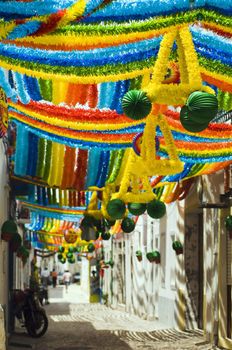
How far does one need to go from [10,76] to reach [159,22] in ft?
8.73

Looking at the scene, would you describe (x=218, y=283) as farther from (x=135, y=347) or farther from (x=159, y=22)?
(x=159, y=22)

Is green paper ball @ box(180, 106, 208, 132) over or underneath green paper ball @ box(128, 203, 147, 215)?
over

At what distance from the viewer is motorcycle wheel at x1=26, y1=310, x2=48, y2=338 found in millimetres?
15602

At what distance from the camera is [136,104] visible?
4.13 meters

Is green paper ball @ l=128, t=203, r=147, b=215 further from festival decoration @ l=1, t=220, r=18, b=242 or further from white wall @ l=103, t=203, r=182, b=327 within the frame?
white wall @ l=103, t=203, r=182, b=327

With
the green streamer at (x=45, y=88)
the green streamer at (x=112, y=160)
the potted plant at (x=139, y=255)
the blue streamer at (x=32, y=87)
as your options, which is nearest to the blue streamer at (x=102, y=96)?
the green streamer at (x=45, y=88)

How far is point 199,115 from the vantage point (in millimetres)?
3945

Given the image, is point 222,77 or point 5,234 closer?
point 222,77

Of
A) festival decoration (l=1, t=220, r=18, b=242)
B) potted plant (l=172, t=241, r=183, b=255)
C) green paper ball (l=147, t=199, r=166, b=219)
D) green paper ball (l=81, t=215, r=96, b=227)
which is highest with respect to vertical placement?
green paper ball (l=147, t=199, r=166, b=219)

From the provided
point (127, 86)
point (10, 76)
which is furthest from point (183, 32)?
point (10, 76)

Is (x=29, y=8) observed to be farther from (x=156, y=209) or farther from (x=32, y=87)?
(x=156, y=209)

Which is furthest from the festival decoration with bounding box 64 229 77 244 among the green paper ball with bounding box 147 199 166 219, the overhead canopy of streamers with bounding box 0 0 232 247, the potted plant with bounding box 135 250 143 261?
the green paper ball with bounding box 147 199 166 219

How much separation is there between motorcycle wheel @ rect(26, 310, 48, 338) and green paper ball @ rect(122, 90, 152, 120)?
12.2 meters

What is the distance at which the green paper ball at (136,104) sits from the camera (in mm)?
4137
